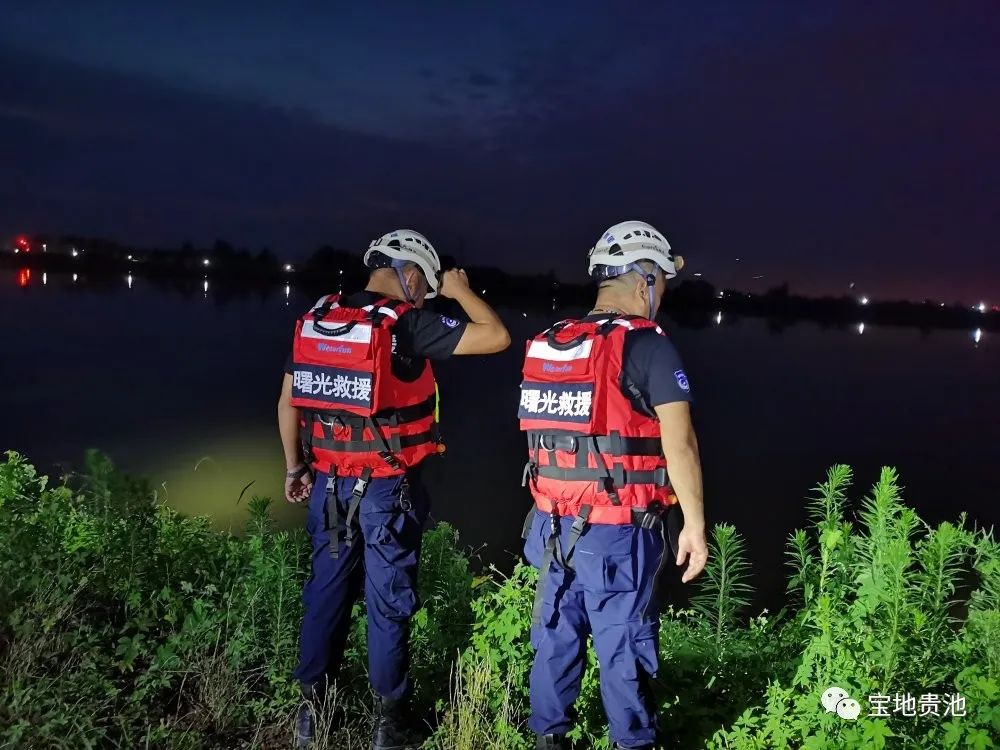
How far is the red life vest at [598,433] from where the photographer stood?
3652 millimetres

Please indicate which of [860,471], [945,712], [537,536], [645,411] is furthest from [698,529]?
[860,471]

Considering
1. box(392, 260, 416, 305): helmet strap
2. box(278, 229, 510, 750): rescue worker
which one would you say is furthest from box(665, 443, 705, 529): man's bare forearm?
box(392, 260, 416, 305): helmet strap

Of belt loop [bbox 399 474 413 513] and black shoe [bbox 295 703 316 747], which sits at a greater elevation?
belt loop [bbox 399 474 413 513]

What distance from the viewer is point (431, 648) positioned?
16.7 ft

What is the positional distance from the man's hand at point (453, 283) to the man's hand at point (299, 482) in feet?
4.82

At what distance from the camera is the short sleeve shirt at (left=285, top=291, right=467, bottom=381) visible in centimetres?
424

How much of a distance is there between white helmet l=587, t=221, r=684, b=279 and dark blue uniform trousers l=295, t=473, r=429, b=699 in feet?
5.55

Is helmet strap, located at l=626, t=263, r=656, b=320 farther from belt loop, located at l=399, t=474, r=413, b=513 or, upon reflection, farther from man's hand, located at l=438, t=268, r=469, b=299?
belt loop, located at l=399, t=474, r=413, b=513

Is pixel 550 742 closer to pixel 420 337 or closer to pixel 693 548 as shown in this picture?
pixel 693 548

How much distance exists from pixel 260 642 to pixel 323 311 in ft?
7.19

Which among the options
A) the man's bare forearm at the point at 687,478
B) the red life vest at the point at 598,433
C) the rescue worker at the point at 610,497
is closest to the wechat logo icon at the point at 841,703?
the rescue worker at the point at 610,497

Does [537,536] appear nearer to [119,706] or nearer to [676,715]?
[676,715]

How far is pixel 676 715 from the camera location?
13.9 feet

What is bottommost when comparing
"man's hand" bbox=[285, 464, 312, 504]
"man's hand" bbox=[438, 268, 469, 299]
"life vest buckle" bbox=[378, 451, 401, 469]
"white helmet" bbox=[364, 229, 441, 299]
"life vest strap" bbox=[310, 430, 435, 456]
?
"man's hand" bbox=[285, 464, 312, 504]
